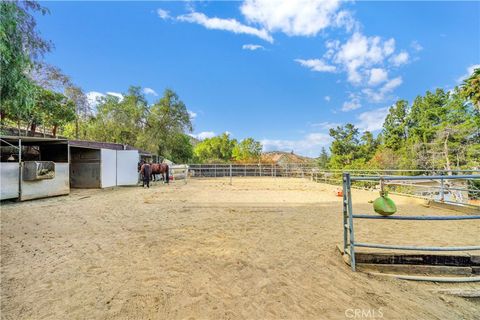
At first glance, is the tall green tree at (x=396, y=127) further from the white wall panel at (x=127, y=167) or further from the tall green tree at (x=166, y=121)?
the white wall panel at (x=127, y=167)

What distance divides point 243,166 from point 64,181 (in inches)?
853

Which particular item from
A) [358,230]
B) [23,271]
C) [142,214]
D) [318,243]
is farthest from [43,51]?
[358,230]

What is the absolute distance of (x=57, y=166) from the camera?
9.36m

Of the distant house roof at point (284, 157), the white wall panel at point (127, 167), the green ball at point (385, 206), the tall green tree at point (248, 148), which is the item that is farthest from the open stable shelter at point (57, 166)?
the distant house roof at point (284, 157)

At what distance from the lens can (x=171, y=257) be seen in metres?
3.29

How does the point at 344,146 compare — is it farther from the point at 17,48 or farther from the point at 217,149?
the point at 17,48

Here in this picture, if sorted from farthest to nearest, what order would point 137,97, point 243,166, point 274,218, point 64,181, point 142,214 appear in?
point 243,166, point 137,97, point 64,181, point 142,214, point 274,218

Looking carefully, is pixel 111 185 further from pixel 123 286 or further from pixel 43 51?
pixel 123 286

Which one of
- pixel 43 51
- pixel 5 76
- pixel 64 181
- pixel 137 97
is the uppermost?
pixel 137 97

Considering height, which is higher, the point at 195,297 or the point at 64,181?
the point at 64,181

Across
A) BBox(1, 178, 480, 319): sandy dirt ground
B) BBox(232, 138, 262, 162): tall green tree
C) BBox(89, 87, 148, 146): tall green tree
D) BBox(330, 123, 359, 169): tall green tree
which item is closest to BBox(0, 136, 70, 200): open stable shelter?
BBox(1, 178, 480, 319): sandy dirt ground

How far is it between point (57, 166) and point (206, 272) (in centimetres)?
965

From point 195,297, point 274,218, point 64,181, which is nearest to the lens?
point 195,297

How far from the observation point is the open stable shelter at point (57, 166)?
26.2 ft
